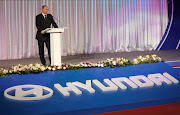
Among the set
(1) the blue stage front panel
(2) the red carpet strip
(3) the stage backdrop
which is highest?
(3) the stage backdrop

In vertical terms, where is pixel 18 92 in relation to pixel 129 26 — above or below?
below

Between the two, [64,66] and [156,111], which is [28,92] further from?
[156,111]

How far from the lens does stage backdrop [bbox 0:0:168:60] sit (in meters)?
8.01

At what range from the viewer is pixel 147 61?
5184mm

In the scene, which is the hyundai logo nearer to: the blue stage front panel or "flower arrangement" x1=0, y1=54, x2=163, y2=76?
the blue stage front panel

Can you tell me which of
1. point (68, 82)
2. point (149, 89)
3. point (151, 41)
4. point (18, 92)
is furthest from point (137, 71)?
point (151, 41)

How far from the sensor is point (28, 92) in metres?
3.74

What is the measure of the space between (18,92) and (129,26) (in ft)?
20.2

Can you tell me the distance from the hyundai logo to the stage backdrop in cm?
429

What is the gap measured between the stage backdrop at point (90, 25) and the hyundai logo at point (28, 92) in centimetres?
429

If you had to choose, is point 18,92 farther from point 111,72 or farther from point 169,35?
point 169,35

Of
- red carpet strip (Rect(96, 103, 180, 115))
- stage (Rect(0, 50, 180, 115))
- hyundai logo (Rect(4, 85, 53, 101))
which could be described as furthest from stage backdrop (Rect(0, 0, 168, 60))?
red carpet strip (Rect(96, 103, 180, 115))

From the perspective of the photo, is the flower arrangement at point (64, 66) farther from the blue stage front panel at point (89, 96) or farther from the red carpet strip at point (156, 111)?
the red carpet strip at point (156, 111)

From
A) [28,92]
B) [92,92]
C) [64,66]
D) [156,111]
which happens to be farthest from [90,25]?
[156,111]
